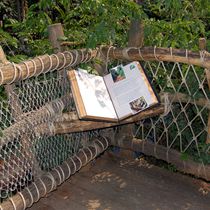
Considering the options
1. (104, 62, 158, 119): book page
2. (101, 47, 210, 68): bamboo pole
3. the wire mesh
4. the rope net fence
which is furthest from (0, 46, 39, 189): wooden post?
the wire mesh

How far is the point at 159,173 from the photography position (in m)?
3.65

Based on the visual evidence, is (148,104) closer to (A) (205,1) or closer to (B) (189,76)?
(B) (189,76)

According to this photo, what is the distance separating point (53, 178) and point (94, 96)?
0.81 metres

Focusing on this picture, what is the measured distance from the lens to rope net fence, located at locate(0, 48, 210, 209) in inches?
109

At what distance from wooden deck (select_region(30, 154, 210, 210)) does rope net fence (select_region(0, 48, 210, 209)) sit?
21cm

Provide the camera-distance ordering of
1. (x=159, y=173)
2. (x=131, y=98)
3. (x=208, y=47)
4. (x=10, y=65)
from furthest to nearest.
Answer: (x=159, y=173) → (x=208, y=47) → (x=131, y=98) → (x=10, y=65)

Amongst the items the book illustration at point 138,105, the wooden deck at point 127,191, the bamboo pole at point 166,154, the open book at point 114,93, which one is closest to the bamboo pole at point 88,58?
the open book at point 114,93

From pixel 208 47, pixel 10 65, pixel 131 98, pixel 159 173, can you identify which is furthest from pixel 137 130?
pixel 10 65

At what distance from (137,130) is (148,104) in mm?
818

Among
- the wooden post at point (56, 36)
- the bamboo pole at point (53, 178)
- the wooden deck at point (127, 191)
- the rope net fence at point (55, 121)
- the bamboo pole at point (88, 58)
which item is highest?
the wooden post at point (56, 36)

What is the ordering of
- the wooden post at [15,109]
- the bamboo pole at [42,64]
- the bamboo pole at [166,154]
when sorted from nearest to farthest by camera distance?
1. the bamboo pole at [42,64]
2. the wooden post at [15,109]
3. the bamboo pole at [166,154]

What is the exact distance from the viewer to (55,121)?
301cm

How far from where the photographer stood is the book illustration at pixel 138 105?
2980mm

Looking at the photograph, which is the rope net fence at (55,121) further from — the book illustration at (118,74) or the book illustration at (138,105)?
the book illustration at (138,105)
